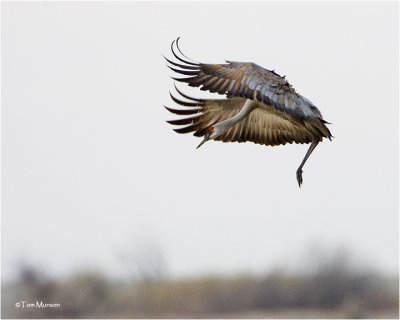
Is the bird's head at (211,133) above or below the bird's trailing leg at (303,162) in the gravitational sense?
above

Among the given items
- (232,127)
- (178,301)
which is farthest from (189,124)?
(178,301)

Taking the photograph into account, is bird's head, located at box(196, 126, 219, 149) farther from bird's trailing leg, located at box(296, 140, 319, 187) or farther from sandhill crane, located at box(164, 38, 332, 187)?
bird's trailing leg, located at box(296, 140, 319, 187)

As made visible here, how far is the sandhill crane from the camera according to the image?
1110 centimetres

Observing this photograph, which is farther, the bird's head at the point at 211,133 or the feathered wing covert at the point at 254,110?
the bird's head at the point at 211,133

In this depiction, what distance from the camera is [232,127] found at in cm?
1223

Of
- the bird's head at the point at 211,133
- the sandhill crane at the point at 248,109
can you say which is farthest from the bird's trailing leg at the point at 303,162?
the bird's head at the point at 211,133

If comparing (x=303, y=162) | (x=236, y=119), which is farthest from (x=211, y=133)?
(x=303, y=162)

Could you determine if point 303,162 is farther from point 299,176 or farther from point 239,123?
point 239,123

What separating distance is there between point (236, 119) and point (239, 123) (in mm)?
463

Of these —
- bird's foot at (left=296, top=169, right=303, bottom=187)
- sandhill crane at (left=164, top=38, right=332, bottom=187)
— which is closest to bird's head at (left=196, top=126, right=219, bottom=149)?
sandhill crane at (left=164, top=38, right=332, bottom=187)

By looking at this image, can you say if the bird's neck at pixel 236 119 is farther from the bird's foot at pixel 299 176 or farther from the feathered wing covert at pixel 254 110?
the bird's foot at pixel 299 176

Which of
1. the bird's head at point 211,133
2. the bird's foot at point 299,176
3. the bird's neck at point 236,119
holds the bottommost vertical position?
the bird's foot at point 299,176

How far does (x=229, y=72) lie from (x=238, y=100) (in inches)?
42.6

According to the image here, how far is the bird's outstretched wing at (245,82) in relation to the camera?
11078 mm
